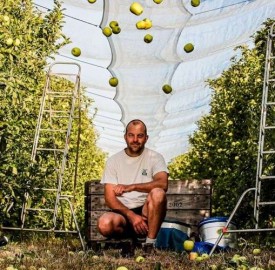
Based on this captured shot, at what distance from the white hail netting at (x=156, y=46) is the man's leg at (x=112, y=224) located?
8.53 metres

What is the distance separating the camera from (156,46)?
1541cm

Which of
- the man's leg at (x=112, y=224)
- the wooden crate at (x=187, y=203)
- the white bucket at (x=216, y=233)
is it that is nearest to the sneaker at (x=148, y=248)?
the man's leg at (x=112, y=224)

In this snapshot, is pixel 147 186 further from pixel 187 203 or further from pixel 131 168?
pixel 187 203

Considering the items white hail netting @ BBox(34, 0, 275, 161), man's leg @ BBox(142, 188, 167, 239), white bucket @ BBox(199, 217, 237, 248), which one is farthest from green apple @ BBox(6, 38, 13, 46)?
white hail netting @ BBox(34, 0, 275, 161)

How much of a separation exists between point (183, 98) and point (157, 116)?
1420 millimetres

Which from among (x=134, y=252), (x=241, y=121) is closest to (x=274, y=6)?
(x=241, y=121)

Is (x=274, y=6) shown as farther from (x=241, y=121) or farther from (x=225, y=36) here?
(x=241, y=121)

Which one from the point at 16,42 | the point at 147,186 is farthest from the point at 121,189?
the point at 16,42

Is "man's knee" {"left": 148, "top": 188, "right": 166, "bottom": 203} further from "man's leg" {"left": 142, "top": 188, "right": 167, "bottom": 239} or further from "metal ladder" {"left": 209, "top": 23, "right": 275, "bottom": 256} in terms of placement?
"metal ladder" {"left": 209, "top": 23, "right": 275, "bottom": 256}

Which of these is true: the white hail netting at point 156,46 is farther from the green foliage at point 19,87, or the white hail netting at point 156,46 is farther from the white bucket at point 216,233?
the white bucket at point 216,233

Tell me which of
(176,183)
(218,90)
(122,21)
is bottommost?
(176,183)

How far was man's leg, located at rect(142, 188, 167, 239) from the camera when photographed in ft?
17.2

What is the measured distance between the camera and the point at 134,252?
5.40 metres

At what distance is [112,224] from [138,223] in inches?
9.3
